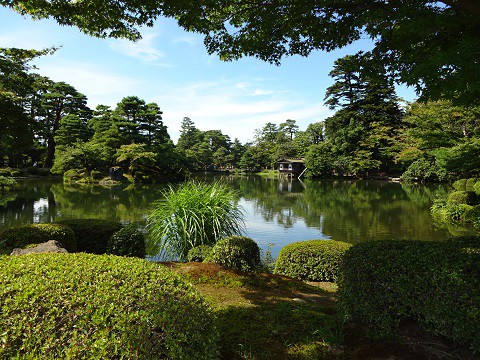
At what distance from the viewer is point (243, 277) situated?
3.81 meters

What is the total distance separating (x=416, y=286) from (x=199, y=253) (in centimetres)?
372

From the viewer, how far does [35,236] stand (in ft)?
15.3

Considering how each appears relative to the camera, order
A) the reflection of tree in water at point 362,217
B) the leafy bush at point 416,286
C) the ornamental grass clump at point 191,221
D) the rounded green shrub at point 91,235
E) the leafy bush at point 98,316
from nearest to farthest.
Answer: the leafy bush at point 98,316 → the leafy bush at point 416,286 → the ornamental grass clump at point 191,221 → the rounded green shrub at point 91,235 → the reflection of tree in water at point 362,217

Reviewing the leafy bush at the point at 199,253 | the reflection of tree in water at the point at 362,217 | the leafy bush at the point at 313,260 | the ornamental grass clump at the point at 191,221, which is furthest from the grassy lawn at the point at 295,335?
the reflection of tree in water at the point at 362,217

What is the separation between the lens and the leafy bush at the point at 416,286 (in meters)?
1.80

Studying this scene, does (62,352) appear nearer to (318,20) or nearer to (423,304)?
(423,304)

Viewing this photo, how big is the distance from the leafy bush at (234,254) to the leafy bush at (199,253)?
35cm

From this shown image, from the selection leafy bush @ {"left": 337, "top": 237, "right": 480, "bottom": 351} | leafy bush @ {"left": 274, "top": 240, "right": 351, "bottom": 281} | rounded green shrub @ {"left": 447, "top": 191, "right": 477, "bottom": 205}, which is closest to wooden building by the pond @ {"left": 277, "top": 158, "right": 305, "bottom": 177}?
rounded green shrub @ {"left": 447, "top": 191, "right": 477, "bottom": 205}

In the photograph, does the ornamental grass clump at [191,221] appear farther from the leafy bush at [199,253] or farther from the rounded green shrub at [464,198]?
the rounded green shrub at [464,198]

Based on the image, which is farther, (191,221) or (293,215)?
(293,215)

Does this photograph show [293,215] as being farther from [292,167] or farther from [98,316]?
[292,167]

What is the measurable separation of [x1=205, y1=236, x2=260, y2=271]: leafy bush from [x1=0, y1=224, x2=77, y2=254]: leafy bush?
260 cm

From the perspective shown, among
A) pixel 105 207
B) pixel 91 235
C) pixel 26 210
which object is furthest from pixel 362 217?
pixel 26 210

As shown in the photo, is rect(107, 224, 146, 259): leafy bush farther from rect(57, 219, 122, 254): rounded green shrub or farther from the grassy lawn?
the grassy lawn
